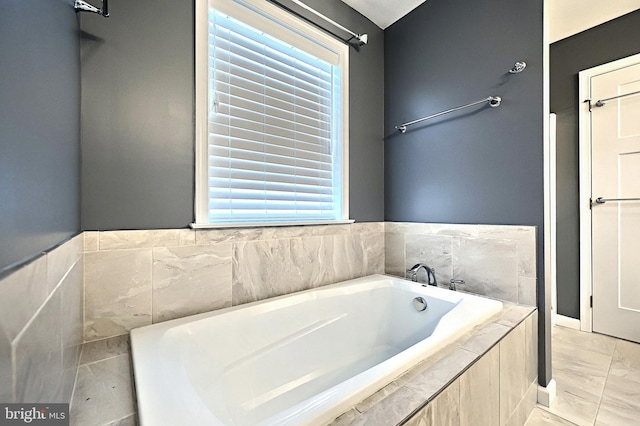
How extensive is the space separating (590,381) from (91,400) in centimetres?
247

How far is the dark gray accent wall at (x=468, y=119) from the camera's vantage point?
1.55 metres

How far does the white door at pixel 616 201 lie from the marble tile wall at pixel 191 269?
2253mm

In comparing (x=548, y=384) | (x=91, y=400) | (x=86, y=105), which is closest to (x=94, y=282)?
(x=91, y=400)

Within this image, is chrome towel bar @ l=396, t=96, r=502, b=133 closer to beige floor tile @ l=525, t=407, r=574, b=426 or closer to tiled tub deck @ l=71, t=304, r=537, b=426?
tiled tub deck @ l=71, t=304, r=537, b=426

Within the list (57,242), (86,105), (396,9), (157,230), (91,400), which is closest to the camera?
(57,242)

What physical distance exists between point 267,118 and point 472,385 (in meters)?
1.64

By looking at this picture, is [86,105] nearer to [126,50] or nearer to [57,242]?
[126,50]

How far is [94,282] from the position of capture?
3.66 feet

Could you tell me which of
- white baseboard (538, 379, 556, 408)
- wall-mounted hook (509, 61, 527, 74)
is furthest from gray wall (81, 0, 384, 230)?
white baseboard (538, 379, 556, 408)

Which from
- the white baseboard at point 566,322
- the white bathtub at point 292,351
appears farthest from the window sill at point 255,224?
the white baseboard at point 566,322

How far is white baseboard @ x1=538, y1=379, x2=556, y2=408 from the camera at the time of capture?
4.80 ft

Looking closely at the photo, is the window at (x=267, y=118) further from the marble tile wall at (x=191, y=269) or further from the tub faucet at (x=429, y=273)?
the tub faucet at (x=429, y=273)

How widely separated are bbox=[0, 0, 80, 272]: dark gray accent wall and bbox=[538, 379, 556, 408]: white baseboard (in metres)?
2.19

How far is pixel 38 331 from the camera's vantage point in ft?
1.57
